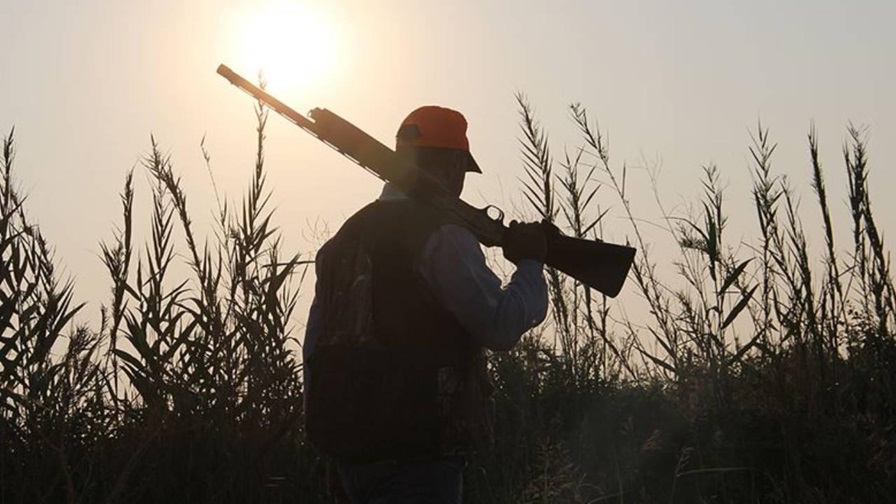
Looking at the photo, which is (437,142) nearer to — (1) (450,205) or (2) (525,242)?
(1) (450,205)

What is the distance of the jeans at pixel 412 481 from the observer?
12.6 feet

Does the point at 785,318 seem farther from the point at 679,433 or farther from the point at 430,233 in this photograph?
the point at 430,233

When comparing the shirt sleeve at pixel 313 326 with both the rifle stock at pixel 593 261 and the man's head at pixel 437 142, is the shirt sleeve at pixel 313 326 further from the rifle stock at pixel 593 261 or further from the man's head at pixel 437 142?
the rifle stock at pixel 593 261

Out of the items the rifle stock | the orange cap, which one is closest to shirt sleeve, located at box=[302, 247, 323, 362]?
the orange cap

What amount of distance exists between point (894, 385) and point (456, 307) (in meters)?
3.06

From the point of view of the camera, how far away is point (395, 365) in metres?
3.91

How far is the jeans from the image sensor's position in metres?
3.86

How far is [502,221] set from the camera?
4.56m

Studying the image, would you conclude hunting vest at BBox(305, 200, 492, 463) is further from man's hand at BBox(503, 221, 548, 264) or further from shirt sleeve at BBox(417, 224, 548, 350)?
man's hand at BBox(503, 221, 548, 264)

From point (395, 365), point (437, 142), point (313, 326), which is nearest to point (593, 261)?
point (437, 142)

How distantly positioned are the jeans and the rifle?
835mm

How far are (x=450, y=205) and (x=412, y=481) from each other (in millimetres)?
964

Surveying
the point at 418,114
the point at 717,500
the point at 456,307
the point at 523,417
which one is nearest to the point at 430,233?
the point at 456,307

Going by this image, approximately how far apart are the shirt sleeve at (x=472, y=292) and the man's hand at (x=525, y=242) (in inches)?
14.2
